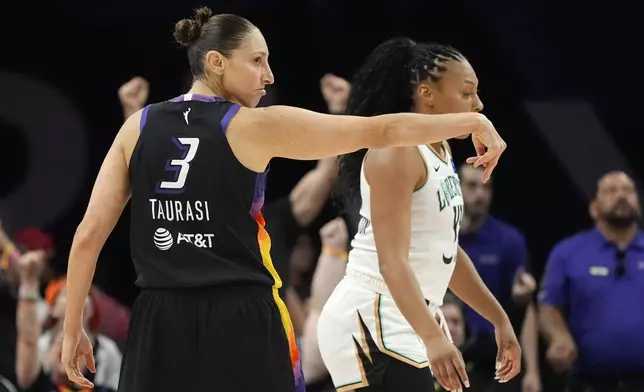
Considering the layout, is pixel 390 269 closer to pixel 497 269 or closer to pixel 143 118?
pixel 143 118

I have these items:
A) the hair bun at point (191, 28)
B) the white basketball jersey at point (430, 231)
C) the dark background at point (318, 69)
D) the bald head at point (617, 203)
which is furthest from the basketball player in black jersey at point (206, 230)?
the dark background at point (318, 69)

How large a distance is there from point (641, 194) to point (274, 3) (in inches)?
113

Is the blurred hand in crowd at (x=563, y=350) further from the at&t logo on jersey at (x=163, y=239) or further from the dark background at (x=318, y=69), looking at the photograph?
the at&t logo on jersey at (x=163, y=239)

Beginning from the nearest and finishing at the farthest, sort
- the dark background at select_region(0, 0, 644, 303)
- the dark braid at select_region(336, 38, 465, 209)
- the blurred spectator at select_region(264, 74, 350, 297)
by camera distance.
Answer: the dark braid at select_region(336, 38, 465, 209) < the blurred spectator at select_region(264, 74, 350, 297) < the dark background at select_region(0, 0, 644, 303)

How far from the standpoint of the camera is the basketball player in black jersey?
335 cm

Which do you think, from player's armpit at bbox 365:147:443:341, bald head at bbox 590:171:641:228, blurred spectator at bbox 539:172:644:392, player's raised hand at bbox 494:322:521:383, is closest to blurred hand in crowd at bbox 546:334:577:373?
blurred spectator at bbox 539:172:644:392

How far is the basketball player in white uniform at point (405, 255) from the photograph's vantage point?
370 centimetres

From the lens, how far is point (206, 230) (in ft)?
11.1

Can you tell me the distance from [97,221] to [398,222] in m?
0.92

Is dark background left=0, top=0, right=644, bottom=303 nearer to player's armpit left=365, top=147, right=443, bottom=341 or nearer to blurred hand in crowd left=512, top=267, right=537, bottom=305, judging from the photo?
blurred hand in crowd left=512, top=267, right=537, bottom=305

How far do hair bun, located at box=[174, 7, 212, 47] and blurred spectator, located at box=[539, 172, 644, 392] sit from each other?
4.07 metres

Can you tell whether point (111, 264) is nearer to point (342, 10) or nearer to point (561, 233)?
point (342, 10)

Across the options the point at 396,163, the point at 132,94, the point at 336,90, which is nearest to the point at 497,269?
the point at 336,90

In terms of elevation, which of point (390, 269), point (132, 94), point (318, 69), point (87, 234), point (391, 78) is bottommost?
point (390, 269)
